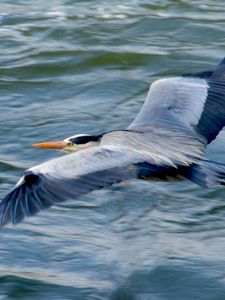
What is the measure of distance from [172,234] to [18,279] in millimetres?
1236

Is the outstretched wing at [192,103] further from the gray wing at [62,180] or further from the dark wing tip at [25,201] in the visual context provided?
the dark wing tip at [25,201]

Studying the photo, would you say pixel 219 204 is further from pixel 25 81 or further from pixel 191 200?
pixel 25 81

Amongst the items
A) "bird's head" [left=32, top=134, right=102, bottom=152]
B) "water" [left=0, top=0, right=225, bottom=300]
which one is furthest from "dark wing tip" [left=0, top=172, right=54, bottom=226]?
"bird's head" [left=32, top=134, right=102, bottom=152]

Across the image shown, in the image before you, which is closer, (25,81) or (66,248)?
(66,248)

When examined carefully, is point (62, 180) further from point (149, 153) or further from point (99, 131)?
point (99, 131)

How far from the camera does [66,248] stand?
7.27m

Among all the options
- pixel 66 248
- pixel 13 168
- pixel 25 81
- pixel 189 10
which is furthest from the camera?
pixel 189 10

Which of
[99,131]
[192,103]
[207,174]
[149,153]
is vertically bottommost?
[99,131]

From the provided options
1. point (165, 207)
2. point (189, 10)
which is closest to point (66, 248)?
point (165, 207)

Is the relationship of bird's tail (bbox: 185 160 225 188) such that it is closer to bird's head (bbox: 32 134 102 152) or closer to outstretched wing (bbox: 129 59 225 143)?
outstretched wing (bbox: 129 59 225 143)

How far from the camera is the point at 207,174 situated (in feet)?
22.5

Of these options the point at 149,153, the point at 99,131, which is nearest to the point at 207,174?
the point at 149,153

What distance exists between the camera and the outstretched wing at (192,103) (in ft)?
25.3

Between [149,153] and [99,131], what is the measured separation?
2.50m
